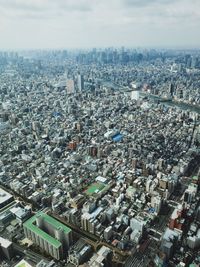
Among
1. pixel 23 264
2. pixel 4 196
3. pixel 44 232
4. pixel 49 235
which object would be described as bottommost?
pixel 23 264

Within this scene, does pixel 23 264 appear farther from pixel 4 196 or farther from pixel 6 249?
pixel 4 196

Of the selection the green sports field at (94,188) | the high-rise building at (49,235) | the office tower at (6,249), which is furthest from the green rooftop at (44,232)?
the green sports field at (94,188)

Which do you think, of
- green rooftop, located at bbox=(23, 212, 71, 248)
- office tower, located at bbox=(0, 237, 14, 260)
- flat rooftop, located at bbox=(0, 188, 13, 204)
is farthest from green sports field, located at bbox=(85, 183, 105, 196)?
office tower, located at bbox=(0, 237, 14, 260)

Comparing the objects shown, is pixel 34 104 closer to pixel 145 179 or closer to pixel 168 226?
pixel 145 179

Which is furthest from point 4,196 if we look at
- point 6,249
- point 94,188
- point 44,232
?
point 94,188

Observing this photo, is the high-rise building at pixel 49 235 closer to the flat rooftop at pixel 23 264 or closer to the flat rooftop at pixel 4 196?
the flat rooftop at pixel 23 264

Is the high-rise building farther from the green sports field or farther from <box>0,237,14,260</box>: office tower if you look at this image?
the green sports field

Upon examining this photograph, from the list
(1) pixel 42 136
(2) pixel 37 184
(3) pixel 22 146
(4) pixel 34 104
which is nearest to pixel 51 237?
(2) pixel 37 184
